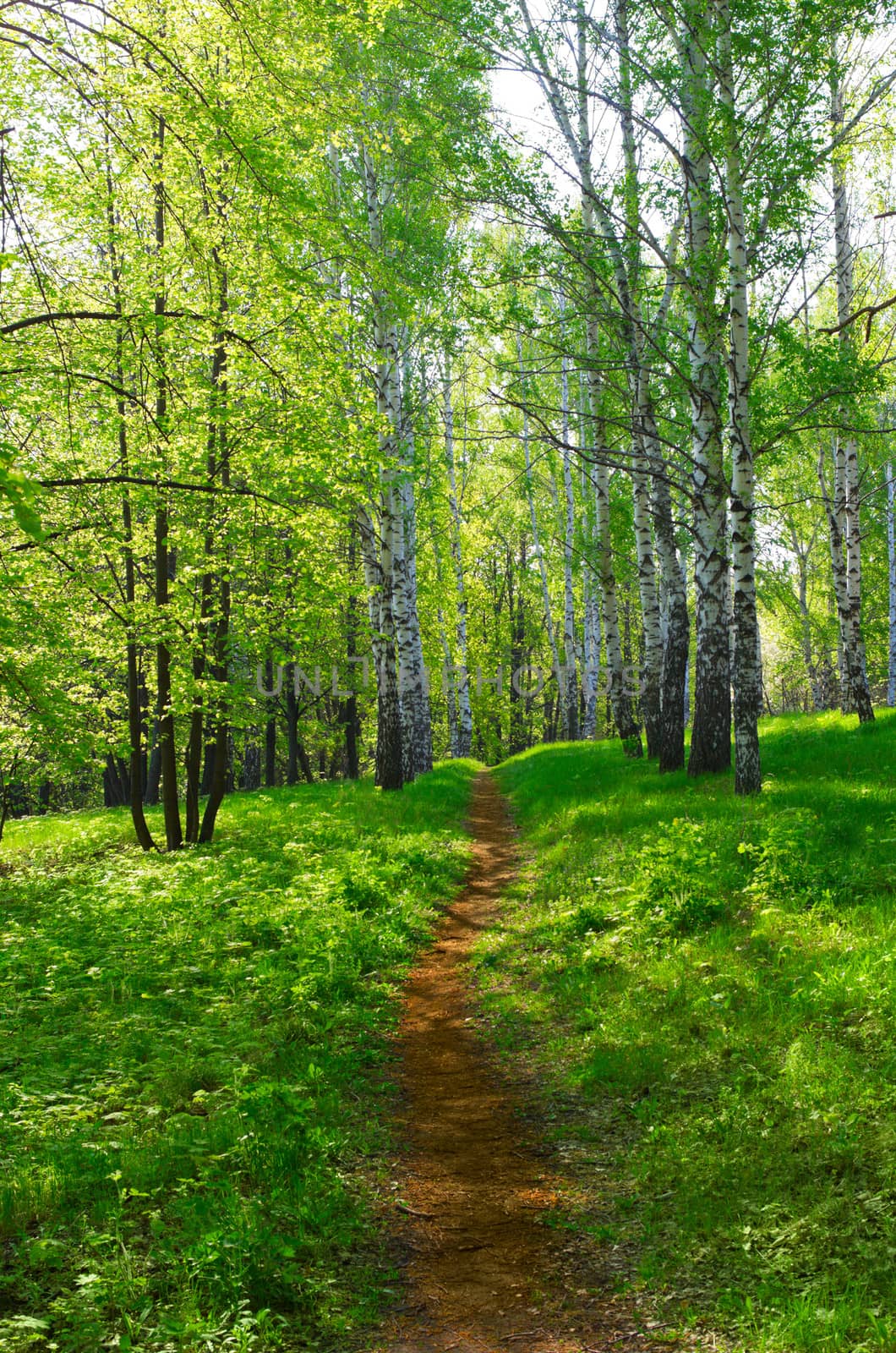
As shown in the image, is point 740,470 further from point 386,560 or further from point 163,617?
point 386,560

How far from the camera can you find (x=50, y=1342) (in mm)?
3098

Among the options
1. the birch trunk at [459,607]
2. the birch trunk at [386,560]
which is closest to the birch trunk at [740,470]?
the birch trunk at [386,560]

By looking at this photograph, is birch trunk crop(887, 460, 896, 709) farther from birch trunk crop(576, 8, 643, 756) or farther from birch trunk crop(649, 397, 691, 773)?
birch trunk crop(649, 397, 691, 773)

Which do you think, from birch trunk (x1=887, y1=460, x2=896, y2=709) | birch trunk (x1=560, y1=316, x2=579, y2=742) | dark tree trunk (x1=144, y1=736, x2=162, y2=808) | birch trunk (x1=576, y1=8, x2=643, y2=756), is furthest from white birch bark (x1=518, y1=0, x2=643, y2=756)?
dark tree trunk (x1=144, y1=736, x2=162, y2=808)

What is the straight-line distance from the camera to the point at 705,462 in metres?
12.4

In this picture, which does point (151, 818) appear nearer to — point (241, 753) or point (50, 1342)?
point (50, 1342)

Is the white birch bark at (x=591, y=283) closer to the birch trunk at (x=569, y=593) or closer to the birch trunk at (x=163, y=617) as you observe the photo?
the birch trunk at (x=163, y=617)

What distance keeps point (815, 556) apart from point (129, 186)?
39.5 m

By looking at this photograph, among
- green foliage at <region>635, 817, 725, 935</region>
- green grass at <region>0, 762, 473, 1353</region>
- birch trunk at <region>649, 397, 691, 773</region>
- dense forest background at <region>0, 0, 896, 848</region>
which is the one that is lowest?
green grass at <region>0, 762, 473, 1353</region>

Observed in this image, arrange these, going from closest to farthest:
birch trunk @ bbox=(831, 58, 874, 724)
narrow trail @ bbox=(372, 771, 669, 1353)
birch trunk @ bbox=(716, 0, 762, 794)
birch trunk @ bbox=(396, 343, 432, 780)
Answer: narrow trail @ bbox=(372, 771, 669, 1353), birch trunk @ bbox=(716, 0, 762, 794), birch trunk @ bbox=(831, 58, 874, 724), birch trunk @ bbox=(396, 343, 432, 780)

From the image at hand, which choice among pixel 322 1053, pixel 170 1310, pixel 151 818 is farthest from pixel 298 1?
pixel 151 818

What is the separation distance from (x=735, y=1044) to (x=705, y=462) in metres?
9.27

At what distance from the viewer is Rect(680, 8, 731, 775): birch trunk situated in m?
11.0

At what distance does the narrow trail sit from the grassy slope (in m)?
0.29
